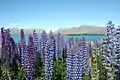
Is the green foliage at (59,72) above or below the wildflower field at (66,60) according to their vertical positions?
below

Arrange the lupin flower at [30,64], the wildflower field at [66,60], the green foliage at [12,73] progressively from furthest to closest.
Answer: the lupin flower at [30,64], the green foliage at [12,73], the wildflower field at [66,60]

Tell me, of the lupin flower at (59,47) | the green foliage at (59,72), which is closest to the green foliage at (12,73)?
the green foliage at (59,72)

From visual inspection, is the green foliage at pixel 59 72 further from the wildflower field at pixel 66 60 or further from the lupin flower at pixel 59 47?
the lupin flower at pixel 59 47

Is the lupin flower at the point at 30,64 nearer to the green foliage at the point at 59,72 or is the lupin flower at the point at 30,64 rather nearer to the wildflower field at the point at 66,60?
the wildflower field at the point at 66,60

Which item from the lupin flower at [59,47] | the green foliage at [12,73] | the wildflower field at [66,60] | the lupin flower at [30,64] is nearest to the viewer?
the wildflower field at [66,60]

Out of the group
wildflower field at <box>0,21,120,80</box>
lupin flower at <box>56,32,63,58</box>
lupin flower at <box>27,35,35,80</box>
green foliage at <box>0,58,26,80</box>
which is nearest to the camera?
wildflower field at <box>0,21,120,80</box>

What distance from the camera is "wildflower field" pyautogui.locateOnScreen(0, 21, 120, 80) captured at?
502 cm

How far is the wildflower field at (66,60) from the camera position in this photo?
502 centimetres

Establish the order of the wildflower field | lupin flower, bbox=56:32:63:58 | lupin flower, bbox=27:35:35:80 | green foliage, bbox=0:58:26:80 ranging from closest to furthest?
the wildflower field
green foliage, bbox=0:58:26:80
lupin flower, bbox=27:35:35:80
lupin flower, bbox=56:32:63:58

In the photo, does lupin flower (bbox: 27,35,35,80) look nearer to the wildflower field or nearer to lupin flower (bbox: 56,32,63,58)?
the wildflower field

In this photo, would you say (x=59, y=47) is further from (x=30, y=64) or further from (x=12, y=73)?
(x=30, y=64)

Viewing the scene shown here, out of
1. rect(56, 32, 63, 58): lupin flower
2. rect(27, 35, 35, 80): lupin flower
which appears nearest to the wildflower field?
rect(27, 35, 35, 80): lupin flower

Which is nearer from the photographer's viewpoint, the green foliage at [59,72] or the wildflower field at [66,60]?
the wildflower field at [66,60]

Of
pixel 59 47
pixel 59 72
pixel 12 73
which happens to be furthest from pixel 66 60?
pixel 59 47
